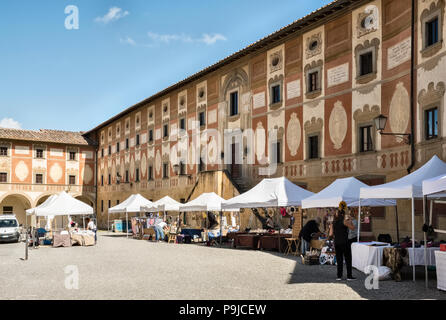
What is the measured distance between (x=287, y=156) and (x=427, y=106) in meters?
8.61

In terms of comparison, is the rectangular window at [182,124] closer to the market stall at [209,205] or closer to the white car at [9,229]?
the market stall at [209,205]

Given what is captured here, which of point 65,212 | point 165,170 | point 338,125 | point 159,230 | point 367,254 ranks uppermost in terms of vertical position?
point 338,125

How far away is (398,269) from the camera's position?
1105 centimetres

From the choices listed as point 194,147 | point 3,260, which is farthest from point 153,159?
point 3,260

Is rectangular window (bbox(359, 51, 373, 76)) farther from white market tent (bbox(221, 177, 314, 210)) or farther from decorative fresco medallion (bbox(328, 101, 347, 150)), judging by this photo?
white market tent (bbox(221, 177, 314, 210))

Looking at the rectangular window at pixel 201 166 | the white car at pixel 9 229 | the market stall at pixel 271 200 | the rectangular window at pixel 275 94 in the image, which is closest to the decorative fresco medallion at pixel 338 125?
the market stall at pixel 271 200

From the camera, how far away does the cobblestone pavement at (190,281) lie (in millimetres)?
8977

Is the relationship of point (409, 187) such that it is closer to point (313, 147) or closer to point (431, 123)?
point (431, 123)

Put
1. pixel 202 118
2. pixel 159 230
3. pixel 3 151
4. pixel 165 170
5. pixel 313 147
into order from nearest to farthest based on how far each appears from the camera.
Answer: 1. pixel 313 147
2. pixel 159 230
3. pixel 202 118
4. pixel 165 170
5. pixel 3 151

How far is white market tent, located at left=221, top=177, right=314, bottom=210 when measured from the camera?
1812 centimetres

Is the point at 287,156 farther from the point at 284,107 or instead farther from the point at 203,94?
the point at 203,94

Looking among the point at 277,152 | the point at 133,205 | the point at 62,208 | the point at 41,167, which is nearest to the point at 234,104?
the point at 277,152

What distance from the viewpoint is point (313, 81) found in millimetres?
23250

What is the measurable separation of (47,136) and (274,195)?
38.1 m
